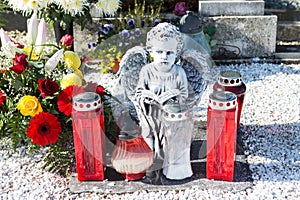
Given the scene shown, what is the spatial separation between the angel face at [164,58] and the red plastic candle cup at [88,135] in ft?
1.32

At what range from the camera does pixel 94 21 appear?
17.4 ft

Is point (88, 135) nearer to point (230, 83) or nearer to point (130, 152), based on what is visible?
point (130, 152)

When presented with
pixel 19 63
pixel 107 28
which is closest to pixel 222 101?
pixel 19 63

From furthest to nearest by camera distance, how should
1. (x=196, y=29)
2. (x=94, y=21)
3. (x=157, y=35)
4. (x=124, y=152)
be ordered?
(x=94, y=21) → (x=196, y=29) → (x=124, y=152) → (x=157, y=35)

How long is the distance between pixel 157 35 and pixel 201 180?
0.93 metres

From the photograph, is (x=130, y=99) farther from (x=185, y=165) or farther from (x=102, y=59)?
(x=102, y=59)

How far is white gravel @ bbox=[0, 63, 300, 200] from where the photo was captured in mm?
3158

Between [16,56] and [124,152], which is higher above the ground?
[16,56]

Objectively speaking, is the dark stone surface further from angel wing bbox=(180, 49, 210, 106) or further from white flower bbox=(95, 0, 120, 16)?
white flower bbox=(95, 0, 120, 16)

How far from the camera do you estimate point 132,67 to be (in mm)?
3111

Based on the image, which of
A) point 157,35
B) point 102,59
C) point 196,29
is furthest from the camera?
point 102,59

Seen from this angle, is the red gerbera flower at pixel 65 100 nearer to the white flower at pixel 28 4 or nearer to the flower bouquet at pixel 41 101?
the flower bouquet at pixel 41 101

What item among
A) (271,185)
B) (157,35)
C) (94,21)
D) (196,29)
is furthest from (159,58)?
(94,21)

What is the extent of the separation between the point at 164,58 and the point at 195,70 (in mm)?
271
